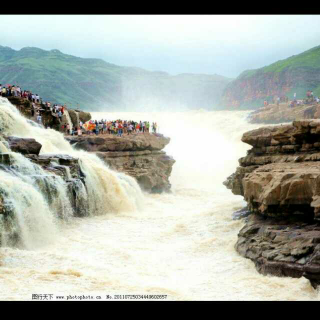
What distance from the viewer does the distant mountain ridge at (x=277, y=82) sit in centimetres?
7988

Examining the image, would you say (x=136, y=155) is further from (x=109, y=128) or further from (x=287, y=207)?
(x=287, y=207)

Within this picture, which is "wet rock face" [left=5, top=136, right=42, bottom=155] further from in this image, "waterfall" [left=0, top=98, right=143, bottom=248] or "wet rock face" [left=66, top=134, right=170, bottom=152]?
"wet rock face" [left=66, top=134, right=170, bottom=152]

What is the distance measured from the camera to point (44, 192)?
21562mm

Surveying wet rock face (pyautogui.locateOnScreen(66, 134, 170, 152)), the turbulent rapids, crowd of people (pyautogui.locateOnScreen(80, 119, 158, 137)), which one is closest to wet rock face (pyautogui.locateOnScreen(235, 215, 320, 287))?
the turbulent rapids

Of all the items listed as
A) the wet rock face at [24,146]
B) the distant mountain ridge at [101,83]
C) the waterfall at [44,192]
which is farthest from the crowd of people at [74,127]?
the distant mountain ridge at [101,83]

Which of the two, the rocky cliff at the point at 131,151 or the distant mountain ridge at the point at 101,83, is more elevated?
the distant mountain ridge at the point at 101,83

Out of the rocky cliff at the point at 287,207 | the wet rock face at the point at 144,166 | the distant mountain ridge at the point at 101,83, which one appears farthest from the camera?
the distant mountain ridge at the point at 101,83

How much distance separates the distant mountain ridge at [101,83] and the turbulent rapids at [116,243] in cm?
7800

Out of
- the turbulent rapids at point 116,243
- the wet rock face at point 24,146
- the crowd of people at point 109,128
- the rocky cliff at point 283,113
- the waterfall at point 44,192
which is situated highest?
the rocky cliff at point 283,113

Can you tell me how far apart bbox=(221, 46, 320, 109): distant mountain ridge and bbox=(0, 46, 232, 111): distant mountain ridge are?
405 inches

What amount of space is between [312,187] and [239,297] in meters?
4.15

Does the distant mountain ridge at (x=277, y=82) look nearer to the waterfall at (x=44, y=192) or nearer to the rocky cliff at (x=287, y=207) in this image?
the waterfall at (x=44, y=192)

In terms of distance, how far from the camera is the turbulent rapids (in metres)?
13.7

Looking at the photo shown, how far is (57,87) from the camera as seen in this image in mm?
110875
